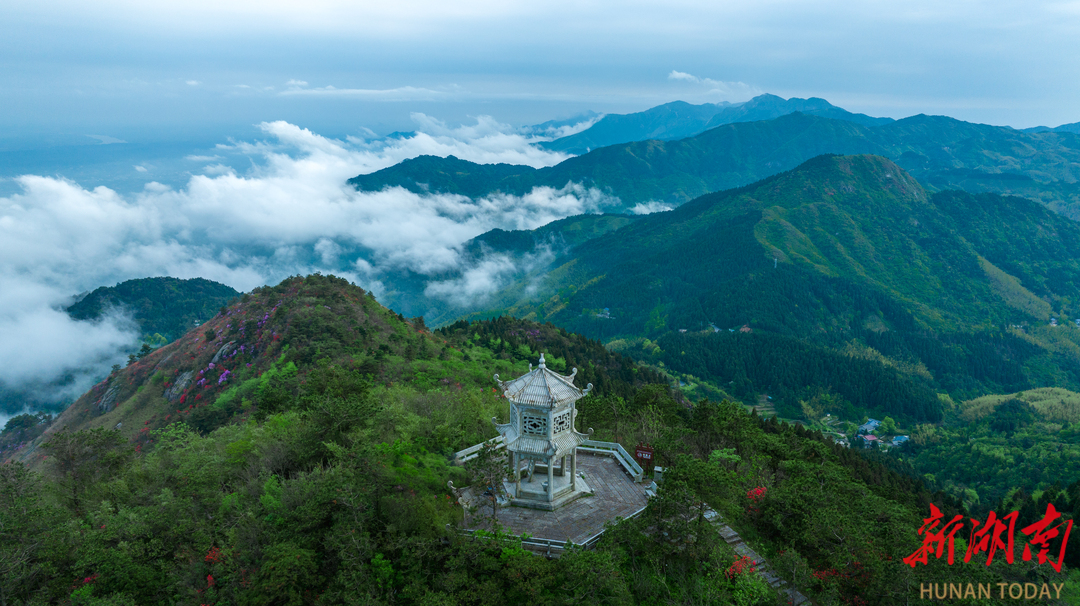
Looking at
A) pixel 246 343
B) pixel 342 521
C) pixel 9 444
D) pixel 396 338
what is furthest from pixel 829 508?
pixel 9 444

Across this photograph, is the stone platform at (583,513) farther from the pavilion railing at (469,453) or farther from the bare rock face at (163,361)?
the bare rock face at (163,361)

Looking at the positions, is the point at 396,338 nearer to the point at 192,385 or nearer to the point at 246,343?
the point at 246,343

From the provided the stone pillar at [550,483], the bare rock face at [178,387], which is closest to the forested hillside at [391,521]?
the stone pillar at [550,483]

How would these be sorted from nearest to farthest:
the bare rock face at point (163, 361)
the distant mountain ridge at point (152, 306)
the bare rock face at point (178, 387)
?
the bare rock face at point (178, 387), the bare rock face at point (163, 361), the distant mountain ridge at point (152, 306)

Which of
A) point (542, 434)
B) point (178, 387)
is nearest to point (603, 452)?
point (542, 434)

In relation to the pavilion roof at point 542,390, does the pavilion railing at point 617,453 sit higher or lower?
lower

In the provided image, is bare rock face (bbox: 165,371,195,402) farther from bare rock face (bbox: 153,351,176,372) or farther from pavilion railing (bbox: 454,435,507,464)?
pavilion railing (bbox: 454,435,507,464)

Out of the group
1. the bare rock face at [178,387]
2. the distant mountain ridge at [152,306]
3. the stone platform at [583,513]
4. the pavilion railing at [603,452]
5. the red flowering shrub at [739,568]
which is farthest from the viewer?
the distant mountain ridge at [152,306]

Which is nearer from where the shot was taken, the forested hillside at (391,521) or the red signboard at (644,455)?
the forested hillside at (391,521)
